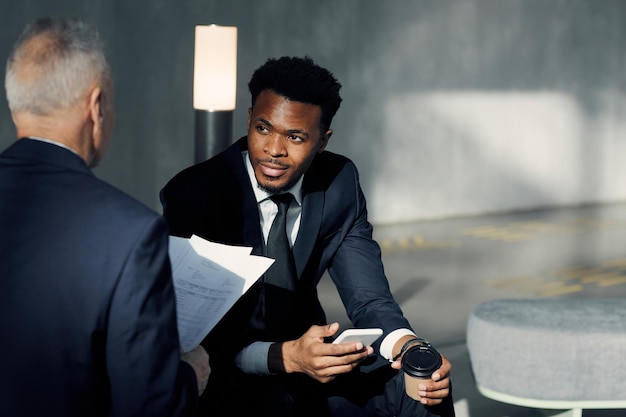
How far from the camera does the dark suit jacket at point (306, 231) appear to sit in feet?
8.82

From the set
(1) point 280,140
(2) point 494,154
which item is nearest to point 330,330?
(1) point 280,140

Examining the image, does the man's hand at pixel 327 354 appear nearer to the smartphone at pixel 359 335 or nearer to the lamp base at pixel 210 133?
the smartphone at pixel 359 335

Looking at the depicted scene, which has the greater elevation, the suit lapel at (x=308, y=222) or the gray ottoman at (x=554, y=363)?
the suit lapel at (x=308, y=222)

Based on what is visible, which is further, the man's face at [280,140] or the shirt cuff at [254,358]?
the man's face at [280,140]

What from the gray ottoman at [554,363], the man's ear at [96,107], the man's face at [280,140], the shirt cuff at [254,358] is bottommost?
the gray ottoman at [554,363]

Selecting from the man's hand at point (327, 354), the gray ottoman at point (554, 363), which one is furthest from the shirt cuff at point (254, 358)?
the gray ottoman at point (554, 363)

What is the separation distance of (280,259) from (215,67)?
1.92 metres

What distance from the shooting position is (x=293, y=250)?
9.19ft

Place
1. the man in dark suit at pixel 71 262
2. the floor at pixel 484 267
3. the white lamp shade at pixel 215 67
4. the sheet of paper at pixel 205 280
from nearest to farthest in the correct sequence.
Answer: the man in dark suit at pixel 71 262, the sheet of paper at pixel 205 280, the white lamp shade at pixel 215 67, the floor at pixel 484 267

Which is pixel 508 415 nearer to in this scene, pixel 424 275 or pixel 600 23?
pixel 424 275

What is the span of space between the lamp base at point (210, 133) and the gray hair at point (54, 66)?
8.98ft

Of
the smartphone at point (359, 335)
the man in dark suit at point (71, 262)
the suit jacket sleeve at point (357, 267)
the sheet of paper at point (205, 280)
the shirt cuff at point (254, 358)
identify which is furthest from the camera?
the suit jacket sleeve at point (357, 267)

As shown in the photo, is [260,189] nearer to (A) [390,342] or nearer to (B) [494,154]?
(A) [390,342]

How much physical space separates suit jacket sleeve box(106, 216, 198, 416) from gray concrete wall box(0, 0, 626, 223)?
16.9 feet
